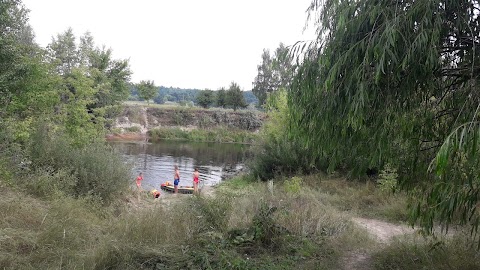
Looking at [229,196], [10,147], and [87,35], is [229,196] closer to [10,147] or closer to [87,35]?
[10,147]

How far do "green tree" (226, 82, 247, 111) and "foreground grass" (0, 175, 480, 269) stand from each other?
55.8m

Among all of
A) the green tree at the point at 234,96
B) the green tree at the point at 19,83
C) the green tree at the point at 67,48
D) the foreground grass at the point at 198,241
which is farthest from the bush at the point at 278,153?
the green tree at the point at 234,96

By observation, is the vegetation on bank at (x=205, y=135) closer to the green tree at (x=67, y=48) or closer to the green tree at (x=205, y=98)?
the green tree at (x=205, y=98)

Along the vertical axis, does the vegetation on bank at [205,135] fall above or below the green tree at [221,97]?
below

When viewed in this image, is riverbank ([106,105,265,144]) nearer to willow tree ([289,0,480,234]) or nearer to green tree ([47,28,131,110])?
green tree ([47,28,131,110])

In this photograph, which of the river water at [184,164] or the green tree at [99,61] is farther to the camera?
the green tree at [99,61]

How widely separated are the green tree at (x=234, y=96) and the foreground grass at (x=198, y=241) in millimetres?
55809

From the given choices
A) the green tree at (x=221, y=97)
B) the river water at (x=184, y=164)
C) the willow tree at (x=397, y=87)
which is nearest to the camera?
the willow tree at (x=397, y=87)

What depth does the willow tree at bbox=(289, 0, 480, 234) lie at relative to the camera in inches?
141

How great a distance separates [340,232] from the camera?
7172mm

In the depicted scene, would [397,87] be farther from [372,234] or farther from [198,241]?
[372,234]

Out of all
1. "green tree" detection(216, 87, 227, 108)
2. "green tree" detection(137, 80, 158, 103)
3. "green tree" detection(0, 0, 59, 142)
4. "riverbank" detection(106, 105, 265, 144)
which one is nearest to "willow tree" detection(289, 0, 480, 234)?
"green tree" detection(0, 0, 59, 142)

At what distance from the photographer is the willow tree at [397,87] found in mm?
3572

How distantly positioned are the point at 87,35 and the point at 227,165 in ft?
68.8
